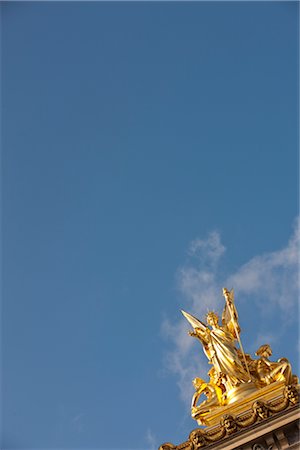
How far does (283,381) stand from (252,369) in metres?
2.51

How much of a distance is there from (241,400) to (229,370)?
7.77 ft

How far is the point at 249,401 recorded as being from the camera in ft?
99.3

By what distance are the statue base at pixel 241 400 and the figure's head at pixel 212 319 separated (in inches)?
207

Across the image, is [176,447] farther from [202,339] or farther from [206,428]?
[202,339]

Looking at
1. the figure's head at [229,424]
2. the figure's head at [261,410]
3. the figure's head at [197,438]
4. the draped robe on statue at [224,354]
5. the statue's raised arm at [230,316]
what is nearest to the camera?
the figure's head at [261,410]

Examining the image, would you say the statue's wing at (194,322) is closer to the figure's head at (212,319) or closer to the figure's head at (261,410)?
the figure's head at (212,319)

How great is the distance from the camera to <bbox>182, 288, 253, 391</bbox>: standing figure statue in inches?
1278

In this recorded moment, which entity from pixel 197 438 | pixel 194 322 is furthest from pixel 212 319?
pixel 197 438

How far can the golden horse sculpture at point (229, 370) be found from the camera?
3108 centimetres

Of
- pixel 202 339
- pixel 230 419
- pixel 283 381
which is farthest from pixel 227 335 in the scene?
pixel 230 419

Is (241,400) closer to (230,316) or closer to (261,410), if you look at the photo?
(261,410)

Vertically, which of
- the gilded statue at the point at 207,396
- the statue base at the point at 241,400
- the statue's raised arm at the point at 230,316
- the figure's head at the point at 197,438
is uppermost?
the statue's raised arm at the point at 230,316

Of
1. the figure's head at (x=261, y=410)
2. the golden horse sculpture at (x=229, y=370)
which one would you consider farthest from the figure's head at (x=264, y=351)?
the figure's head at (x=261, y=410)

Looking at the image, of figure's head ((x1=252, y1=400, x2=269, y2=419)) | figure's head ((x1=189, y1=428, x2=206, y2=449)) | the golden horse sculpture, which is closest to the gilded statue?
the golden horse sculpture
